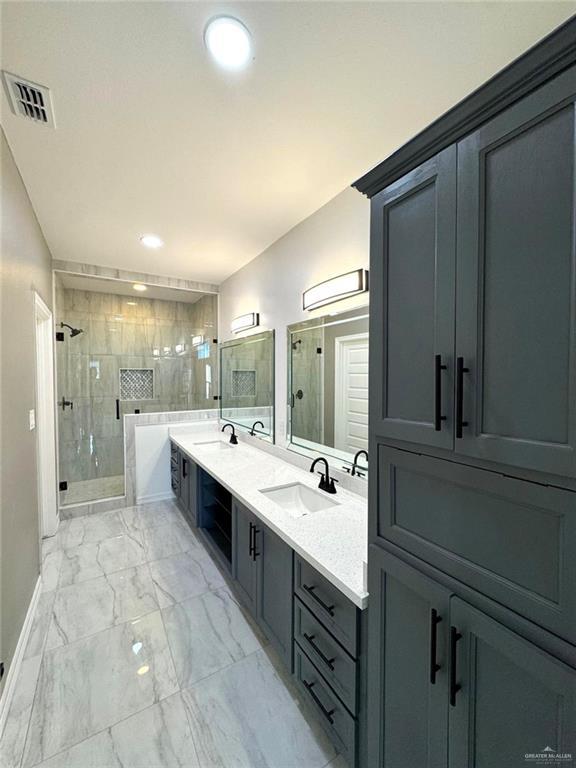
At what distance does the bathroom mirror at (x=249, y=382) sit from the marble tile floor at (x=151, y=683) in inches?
54.0

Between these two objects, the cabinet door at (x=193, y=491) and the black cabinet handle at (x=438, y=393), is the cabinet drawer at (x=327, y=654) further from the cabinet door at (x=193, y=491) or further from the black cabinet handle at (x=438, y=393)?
the cabinet door at (x=193, y=491)

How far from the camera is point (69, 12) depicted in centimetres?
106

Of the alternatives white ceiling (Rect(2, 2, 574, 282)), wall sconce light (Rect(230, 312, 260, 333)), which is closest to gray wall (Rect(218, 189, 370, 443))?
wall sconce light (Rect(230, 312, 260, 333))

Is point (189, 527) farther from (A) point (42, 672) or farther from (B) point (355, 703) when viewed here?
(B) point (355, 703)

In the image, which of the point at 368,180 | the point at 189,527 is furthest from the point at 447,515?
the point at 189,527

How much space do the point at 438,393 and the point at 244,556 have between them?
1725mm

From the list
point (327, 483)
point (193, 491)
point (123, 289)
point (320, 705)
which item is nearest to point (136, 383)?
point (123, 289)

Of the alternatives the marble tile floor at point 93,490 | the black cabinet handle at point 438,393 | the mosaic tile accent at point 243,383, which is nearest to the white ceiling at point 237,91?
the black cabinet handle at point 438,393

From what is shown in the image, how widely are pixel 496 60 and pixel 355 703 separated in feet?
8.05

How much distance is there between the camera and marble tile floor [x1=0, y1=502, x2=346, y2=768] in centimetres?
130

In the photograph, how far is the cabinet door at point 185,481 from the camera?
3.23 m

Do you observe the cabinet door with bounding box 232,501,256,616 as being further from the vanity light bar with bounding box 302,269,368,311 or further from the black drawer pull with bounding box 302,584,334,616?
the vanity light bar with bounding box 302,269,368,311

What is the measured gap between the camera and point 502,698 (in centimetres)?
75

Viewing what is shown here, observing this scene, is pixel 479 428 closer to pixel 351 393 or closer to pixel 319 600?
pixel 319 600
